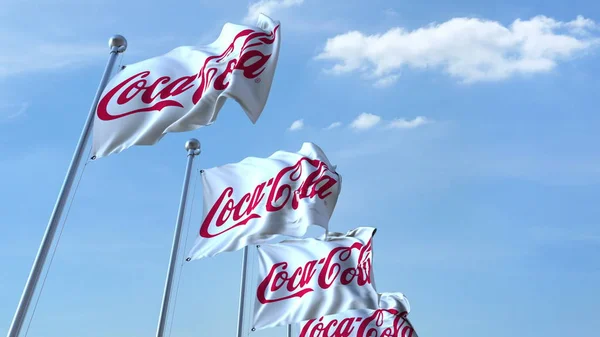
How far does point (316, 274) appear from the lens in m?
14.2

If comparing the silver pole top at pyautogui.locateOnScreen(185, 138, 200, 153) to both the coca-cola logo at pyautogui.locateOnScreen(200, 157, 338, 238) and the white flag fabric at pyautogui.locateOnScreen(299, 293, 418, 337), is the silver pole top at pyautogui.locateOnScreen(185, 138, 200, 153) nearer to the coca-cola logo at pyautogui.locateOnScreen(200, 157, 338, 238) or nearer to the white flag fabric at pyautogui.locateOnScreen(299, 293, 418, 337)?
the coca-cola logo at pyautogui.locateOnScreen(200, 157, 338, 238)

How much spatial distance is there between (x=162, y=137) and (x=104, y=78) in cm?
117

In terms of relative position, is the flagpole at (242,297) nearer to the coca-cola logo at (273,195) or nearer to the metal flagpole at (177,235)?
the metal flagpole at (177,235)

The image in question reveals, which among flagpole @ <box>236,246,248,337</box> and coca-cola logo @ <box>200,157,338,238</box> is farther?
flagpole @ <box>236,246,248,337</box>

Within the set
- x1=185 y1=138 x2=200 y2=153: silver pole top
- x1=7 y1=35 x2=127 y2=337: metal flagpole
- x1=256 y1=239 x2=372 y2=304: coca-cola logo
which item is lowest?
x1=7 y1=35 x2=127 y2=337: metal flagpole

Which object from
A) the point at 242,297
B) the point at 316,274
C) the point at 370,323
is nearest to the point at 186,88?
the point at 316,274

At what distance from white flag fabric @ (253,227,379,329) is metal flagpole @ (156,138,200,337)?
2.09 meters

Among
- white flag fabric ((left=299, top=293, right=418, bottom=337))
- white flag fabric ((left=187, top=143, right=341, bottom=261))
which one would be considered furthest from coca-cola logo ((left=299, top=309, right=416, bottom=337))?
white flag fabric ((left=187, top=143, right=341, bottom=261))

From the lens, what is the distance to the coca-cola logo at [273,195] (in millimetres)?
12031

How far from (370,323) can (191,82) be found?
11.9 m

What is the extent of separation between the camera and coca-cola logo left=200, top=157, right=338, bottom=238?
12031mm

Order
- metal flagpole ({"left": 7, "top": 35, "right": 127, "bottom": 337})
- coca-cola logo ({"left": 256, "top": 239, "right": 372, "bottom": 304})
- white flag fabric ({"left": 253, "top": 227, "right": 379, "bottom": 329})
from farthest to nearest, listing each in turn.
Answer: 1. coca-cola logo ({"left": 256, "top": 239, "right": 372, "bottom": 304})
2. white flag fabric ({"left": 253, "top": 227, "right": 379, "bottom": 329})
3. metal flagpole ({"left": 7, "top": 35, "right": 127, "bottom": 337})

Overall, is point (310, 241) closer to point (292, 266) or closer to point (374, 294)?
point (292, 266)

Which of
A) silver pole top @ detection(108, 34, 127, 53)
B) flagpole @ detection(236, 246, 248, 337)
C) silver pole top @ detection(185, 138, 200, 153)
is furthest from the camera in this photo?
flagpole @ detection(236, 246, 248, 337)
